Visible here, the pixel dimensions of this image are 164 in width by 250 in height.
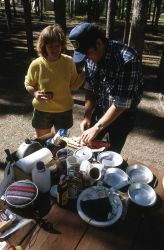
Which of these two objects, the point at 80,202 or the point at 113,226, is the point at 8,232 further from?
the point at 113,226

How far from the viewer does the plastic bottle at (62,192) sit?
247 centimetres

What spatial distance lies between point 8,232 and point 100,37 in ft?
6.21

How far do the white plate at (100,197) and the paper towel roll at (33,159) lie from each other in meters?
0.54

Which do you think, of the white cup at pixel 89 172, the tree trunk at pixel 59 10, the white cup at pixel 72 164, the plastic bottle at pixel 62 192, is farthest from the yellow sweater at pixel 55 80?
the tree trunk at pixel 59 10

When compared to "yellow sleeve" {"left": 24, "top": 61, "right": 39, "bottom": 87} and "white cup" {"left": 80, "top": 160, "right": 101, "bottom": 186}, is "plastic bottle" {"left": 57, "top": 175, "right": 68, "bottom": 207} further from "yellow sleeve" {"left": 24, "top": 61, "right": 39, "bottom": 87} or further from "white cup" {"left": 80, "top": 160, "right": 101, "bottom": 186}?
"yellow sleeve" {"left": 24, "top": 61, "right": 39, "bottom": 87}

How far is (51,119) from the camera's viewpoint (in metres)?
3.89

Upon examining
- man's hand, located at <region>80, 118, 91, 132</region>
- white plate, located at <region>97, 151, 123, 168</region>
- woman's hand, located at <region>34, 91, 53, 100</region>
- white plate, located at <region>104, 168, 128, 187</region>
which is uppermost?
woman's hand, located at <region>34, 91, 53, 100</region>

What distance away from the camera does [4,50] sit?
1148 centimetres

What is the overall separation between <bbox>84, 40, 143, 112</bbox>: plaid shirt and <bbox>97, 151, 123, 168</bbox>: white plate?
559 millimetres

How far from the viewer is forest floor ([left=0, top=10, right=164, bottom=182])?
5301 millimetres

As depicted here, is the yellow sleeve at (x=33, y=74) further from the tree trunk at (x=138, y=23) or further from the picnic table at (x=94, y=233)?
the tree trunk at (x=138, y=23)

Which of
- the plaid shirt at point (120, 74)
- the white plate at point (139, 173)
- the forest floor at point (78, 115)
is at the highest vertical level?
the plaid shirt at point (120, 74)

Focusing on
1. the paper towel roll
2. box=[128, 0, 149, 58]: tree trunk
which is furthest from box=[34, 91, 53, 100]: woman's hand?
box=[128, 0, 149, 58]: tree trunk

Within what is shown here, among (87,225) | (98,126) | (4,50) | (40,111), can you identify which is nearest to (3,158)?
(40,111)
